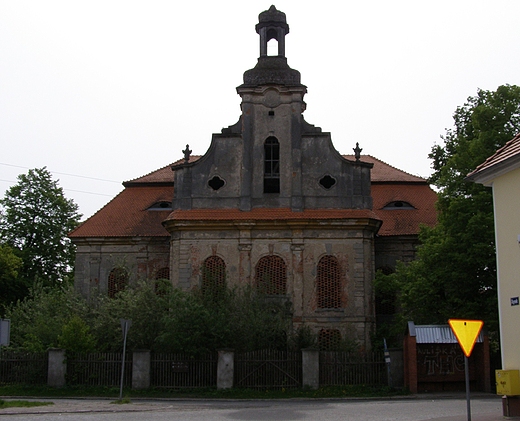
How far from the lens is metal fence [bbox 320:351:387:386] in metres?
27.4

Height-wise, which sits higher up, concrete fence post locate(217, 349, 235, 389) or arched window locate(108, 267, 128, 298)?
arched window locate(108, 267, 128, 298)

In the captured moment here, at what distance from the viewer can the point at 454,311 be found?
2997cm

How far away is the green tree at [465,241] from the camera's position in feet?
95.9

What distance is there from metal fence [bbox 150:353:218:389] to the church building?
20.1ft

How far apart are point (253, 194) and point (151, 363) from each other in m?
10.9

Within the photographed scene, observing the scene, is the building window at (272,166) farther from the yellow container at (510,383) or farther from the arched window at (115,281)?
the yellow container at (510,383)

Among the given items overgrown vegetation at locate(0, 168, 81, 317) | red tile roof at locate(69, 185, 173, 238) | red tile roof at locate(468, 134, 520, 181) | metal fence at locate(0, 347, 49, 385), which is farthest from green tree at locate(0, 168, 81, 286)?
red tile roof at locate(468, 134, 520, 181)

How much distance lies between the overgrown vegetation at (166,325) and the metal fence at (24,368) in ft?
1.71

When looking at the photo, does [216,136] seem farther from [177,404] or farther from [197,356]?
[177,404]

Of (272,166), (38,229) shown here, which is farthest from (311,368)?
(38,229)

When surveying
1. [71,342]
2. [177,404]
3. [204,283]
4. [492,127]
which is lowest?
[177,404]

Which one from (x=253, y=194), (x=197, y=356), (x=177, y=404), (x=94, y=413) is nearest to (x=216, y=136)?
(x=253, y=194)

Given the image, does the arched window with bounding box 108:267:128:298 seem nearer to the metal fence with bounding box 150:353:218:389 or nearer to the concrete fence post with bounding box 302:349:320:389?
the metal fence with bounding box 150:353:218:389

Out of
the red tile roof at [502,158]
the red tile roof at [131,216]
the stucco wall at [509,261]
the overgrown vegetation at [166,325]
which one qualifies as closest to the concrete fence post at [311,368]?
the overgrown vegetation at [166,325]
